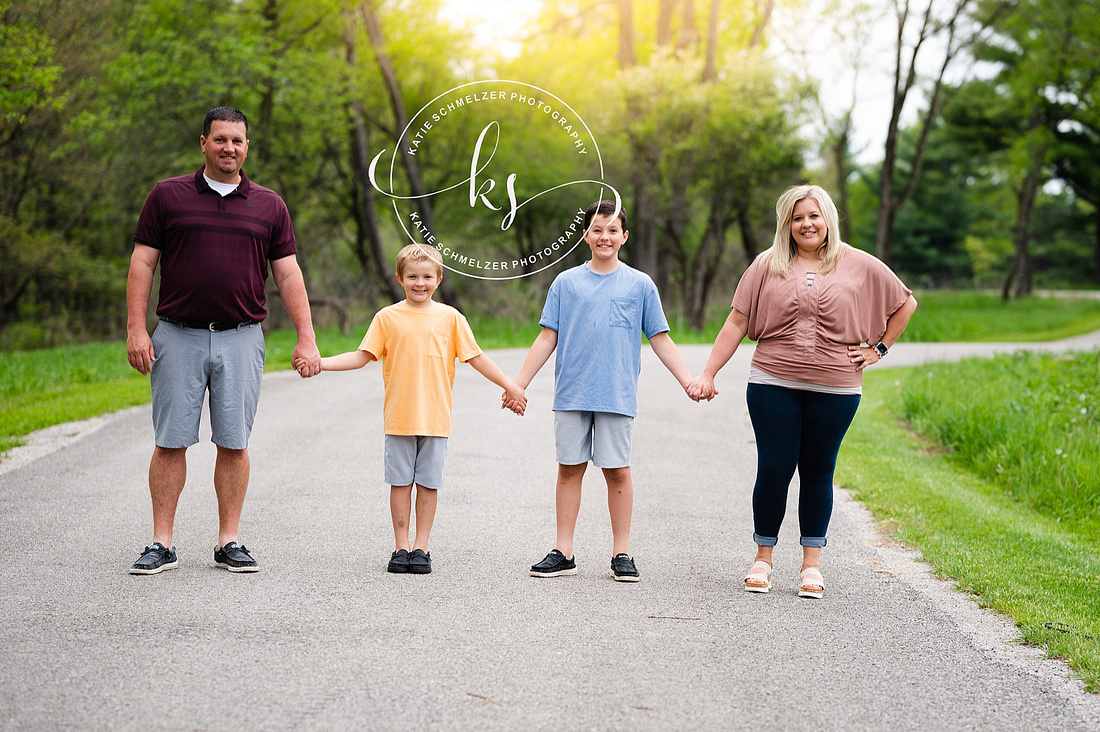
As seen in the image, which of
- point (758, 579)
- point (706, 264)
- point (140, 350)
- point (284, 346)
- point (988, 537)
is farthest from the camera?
point (706, 264)

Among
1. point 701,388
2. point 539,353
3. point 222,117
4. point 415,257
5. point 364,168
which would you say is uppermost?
point 364,168

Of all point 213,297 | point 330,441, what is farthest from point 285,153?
point 213,297

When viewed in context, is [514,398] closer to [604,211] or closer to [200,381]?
[604,211]

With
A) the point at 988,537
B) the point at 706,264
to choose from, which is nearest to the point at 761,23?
the point at 706,264

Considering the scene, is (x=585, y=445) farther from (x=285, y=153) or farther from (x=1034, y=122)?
(x=1034, y=122)

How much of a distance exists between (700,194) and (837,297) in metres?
21.1

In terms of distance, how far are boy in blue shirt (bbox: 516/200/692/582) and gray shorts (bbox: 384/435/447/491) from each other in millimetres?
559

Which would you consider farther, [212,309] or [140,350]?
[212,309]

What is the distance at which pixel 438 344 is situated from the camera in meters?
4.93

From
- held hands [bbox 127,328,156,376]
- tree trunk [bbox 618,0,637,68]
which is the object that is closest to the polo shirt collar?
held hands [bbox 127,328,156,376]

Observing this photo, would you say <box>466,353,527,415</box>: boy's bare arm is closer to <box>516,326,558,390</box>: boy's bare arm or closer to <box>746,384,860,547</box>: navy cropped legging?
<box>516,326,558,390</box>: boy's bare arm

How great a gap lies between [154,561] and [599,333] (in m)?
2.48

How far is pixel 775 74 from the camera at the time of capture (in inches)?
920

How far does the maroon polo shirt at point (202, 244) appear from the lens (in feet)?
15.3
